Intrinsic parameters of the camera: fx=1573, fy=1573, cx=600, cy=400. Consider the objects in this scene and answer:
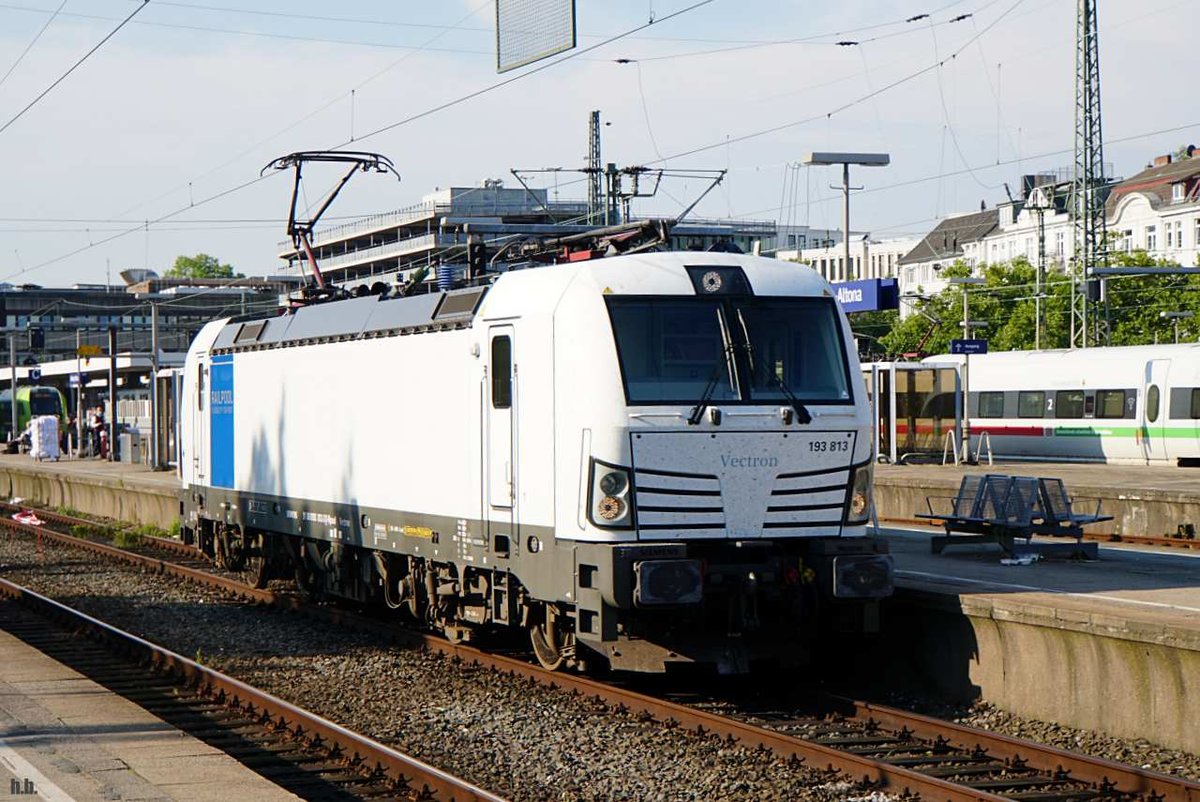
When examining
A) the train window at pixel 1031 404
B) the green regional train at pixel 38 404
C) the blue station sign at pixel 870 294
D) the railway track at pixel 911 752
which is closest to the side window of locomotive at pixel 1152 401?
the train window at pixel 1031 404

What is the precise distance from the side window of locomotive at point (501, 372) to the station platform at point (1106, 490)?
42.9ft

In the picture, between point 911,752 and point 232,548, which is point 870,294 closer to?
point 232,548

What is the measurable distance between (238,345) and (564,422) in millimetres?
9015

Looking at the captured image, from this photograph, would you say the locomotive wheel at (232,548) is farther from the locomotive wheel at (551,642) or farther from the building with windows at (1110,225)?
the building with windows at (1110,225)

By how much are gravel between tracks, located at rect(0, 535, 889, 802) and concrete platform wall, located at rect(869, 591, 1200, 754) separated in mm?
2299

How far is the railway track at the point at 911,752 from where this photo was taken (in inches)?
364

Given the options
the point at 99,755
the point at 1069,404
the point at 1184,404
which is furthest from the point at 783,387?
the point at 1069,404

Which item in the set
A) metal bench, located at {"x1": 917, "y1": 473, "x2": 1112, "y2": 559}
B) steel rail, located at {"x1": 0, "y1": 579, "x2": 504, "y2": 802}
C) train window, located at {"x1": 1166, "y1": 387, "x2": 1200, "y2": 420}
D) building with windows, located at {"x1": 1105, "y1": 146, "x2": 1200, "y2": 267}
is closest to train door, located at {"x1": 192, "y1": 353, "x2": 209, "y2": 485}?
steel rail, located at {"x1": 0, "y1": 579, "x2": 504, "y2": 802}

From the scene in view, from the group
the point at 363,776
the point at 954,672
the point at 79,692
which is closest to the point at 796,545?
the point at 954,672

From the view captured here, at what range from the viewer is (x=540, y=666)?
13680 millimetres

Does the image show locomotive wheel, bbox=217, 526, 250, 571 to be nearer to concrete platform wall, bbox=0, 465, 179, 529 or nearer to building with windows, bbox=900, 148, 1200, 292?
concrete platform wall, bbox=0, 465, 179, 529

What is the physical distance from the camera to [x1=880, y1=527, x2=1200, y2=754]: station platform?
1040cm

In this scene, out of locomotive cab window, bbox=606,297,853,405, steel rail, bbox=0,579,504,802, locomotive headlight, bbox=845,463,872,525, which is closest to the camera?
steel rail, bbox=0,579,504,802

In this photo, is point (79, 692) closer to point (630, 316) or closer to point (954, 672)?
point (630, 316)
